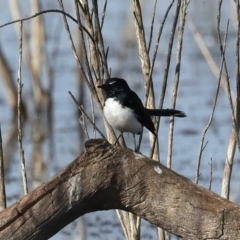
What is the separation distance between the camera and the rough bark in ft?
9.55

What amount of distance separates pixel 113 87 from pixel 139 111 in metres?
0.18

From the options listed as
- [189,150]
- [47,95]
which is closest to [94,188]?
[189,150]

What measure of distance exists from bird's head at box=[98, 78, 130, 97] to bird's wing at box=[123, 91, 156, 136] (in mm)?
56

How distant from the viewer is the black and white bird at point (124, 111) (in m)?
3.55

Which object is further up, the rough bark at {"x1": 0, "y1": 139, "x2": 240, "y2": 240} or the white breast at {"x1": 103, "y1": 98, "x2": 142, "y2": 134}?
the white breast at {"x1": 103, "y1": 98, "x2": 142, "y2": 134}

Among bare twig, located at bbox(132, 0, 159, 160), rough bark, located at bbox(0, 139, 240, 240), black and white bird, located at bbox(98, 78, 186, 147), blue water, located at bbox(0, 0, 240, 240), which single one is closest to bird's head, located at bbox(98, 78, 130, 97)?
black and white bird, located at bbox(98, 78, 186, 147)

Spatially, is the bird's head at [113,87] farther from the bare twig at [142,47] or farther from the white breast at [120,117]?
the bare twig at [142,47]

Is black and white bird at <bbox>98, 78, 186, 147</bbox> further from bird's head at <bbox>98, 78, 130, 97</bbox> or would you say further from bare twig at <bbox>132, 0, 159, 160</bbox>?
bare twig at <bbox>132, 0, 159, 160</bbox>

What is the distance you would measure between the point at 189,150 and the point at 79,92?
159 centimetres

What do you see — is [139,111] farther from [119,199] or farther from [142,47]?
[119,199]

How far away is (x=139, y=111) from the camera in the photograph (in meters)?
3.67

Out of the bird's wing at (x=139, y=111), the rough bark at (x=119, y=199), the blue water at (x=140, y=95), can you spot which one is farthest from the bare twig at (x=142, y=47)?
the blue water at (x=140, y=95)

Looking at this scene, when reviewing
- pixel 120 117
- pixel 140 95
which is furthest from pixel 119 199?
pixel 140 95

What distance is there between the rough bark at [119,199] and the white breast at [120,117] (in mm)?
632
